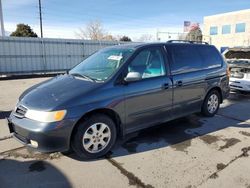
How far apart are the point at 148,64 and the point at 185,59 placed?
100 centimetres

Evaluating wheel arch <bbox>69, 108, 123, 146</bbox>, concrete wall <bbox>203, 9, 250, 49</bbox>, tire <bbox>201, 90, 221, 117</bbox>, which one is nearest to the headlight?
wheel arch <bbox>69, 108, 123, 146</bbox>

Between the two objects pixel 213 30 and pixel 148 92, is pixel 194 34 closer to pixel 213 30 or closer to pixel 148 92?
pixel 213 30

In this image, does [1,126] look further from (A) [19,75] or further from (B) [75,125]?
(A) [19,75]

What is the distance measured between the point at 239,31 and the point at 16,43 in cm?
3737

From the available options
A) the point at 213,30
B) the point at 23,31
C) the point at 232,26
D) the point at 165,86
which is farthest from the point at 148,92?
the point at 213,30

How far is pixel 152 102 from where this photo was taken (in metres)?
4.01

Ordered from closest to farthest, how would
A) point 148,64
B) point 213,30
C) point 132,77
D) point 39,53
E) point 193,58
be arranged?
point 132,77
point 148,64
point 193,58
point 39,53
point 213,30

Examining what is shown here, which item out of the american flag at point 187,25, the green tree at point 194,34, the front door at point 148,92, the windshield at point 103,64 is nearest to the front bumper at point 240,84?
the front door at point 148,92

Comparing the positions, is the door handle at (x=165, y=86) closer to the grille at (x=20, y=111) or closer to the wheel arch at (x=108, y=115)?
the wheel arch at (x=108, y=115)

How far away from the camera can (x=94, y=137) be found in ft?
11.4

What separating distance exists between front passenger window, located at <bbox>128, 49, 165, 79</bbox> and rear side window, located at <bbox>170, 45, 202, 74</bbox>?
295 mm

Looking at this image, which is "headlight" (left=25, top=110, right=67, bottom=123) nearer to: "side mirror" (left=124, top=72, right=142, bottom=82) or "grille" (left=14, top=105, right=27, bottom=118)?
"grille" (left=14, top=105, right=27, bottom=118)

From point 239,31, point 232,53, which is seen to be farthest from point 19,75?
point 239,31

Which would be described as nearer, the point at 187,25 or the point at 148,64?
the point at 148,64
